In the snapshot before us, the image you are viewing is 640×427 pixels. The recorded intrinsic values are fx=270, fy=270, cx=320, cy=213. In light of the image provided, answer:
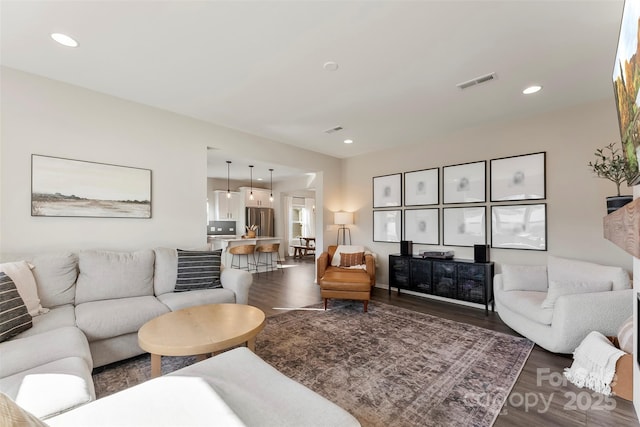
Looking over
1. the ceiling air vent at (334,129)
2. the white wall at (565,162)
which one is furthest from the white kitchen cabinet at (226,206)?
the white wall at (565,162)

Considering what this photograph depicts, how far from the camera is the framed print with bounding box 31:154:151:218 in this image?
2.71 m

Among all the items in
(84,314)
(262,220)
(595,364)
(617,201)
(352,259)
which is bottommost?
(595,364)

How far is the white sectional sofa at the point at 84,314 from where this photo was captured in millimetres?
1327

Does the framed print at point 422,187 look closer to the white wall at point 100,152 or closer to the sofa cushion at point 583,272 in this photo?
the sofa cushion at point 583,272

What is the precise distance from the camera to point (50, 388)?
129 centimetres

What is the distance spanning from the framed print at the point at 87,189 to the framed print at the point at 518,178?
4722 millimetres

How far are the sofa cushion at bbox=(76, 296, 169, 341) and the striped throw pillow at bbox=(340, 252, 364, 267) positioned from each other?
283 cm

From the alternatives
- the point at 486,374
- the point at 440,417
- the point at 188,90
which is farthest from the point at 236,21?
the point at 486,374

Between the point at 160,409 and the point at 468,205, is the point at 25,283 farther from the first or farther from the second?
the point at 468,205

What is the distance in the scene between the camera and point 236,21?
1.97 metres

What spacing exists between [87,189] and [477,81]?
168 inches

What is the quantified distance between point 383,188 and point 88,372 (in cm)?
473

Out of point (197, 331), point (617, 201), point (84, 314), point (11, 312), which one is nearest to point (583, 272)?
point (617, 201)

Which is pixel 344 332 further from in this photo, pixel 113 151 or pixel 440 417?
pixel 113 151
